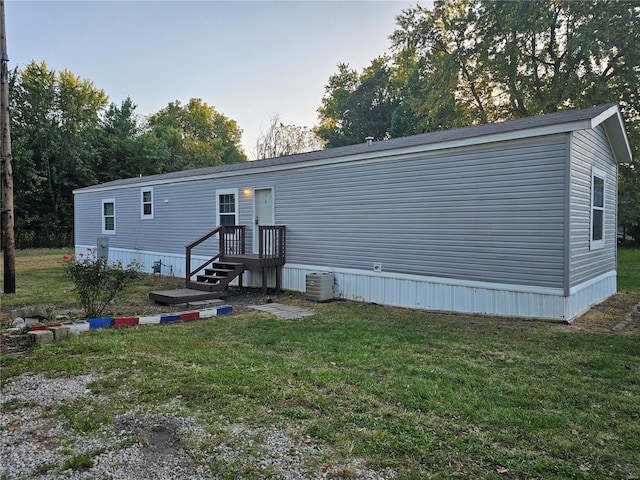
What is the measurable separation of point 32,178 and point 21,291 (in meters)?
16.2

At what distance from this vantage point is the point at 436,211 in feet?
22.8

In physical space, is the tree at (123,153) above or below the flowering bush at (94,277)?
above

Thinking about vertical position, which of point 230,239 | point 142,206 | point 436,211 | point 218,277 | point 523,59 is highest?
point 523,59

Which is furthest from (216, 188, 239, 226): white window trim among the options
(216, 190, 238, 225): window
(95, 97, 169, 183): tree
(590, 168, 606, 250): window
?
(95, 97, 169, 183): tree

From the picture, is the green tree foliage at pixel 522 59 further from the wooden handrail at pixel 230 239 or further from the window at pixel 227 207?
the wooden handrail at pixel 230 239

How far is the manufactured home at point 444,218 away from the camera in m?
5.86

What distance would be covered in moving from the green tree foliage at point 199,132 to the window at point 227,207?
22.9 meters

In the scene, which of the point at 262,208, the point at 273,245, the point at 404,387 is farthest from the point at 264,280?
the point at 404,387

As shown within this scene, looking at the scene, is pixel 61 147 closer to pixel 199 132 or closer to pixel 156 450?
pixel 199 132

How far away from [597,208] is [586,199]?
0.98m

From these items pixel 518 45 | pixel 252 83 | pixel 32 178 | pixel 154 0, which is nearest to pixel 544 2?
pixel 518 45

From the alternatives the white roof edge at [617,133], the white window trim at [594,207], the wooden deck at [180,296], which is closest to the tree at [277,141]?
the wooden deck at [180,296]

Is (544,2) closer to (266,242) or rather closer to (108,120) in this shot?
(266,242)

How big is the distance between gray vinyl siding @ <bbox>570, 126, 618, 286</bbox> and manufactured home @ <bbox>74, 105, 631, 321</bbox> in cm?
3
